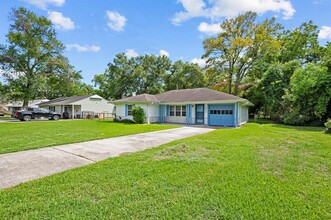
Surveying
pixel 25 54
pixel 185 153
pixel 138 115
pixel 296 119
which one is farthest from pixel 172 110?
pixel 25 54

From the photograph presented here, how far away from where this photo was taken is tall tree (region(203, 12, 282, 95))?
77.3 feet

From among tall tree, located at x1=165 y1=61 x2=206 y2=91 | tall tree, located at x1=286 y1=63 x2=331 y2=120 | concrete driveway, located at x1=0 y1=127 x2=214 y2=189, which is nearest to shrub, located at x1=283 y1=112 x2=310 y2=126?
tall tree, located at x1=286 y1=63 x2=331 y2=120

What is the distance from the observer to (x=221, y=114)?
619 inches

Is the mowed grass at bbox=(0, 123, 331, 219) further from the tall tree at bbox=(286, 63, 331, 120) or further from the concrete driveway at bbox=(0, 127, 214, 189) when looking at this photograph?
the tall tree at bbox=(286, 63, 331, 120)

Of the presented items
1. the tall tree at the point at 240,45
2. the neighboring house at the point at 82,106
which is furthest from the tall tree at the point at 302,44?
the neighboring house at the point at 82,106

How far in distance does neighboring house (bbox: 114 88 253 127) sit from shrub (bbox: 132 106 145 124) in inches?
29.0

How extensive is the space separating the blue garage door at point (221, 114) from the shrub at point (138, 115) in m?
6.33

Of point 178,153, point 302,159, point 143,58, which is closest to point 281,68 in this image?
point 302,159

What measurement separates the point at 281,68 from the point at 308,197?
2008 cm

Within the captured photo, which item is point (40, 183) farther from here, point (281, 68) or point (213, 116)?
point (281, 68)

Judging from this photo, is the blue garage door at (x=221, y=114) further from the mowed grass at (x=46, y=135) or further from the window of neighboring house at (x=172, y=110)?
the mowed grass at (x=46, y=135)

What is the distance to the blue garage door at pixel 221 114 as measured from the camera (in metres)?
15.2

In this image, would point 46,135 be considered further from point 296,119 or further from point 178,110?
point 296,119

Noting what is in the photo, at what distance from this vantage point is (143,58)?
118 feet
